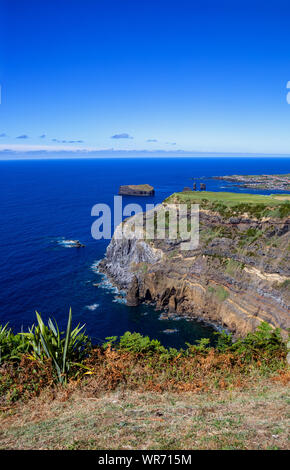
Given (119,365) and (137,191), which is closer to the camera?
(119,365)

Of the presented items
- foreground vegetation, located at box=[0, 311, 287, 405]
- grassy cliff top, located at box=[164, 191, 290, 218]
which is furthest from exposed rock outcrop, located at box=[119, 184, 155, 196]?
foreground vegetation, located at box=[0, 311, 287, 405]

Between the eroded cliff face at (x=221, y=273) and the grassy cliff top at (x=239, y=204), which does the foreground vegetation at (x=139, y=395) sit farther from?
the grassy cliff top at (x=239, y=204)

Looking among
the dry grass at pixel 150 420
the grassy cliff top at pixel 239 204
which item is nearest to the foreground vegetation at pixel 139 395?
the dry grass at pixel 150 420

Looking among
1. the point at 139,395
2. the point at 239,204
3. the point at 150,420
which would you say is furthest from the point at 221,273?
the point at 150,420

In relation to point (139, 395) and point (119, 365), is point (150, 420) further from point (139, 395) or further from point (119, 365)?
point (119, 365)

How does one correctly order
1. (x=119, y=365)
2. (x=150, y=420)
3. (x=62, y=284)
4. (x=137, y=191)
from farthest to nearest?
(x=137, y=191)
(x=62, y=284)
(x=119, y=365)
(x=150, y=420)

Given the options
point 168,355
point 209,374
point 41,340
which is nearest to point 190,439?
point 209,374

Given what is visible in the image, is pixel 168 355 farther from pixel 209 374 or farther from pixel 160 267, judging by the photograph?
pixel 160 267

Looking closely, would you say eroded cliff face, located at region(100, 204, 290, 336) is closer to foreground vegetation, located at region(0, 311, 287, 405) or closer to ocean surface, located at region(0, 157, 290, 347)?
ocean surface, located at region(0, 157, 290, 347)
